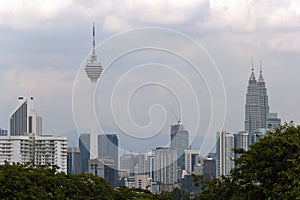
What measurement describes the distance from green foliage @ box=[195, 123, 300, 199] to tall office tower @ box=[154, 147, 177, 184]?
205 ft

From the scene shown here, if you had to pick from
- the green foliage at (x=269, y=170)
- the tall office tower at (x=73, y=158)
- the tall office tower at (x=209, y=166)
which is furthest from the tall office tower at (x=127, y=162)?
the green foliage at (x=269, y=170)

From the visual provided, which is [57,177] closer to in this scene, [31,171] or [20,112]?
[31,171]

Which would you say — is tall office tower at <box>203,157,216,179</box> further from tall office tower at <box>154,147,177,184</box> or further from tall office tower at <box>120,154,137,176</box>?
tall office tower at <box>120,154,137,176</box>

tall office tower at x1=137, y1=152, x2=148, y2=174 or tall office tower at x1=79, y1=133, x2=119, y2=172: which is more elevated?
tall office tower at x1=79, y1=133, x2=119, y2=172

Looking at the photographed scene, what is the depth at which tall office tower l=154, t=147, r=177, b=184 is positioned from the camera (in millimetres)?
93606

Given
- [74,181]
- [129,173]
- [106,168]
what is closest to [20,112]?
[106,168]

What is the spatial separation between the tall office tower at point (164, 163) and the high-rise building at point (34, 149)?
3945 centimetres

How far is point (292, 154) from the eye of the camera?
2683cm

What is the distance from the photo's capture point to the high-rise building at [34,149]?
135 metres

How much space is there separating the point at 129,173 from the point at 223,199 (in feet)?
212

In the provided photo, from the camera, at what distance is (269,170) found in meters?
26.9

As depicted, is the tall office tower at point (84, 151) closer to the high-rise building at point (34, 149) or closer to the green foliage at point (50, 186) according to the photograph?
the high-rise building at point (34, 149)

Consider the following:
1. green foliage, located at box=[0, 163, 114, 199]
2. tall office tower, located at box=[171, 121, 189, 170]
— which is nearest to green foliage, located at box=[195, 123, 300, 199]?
green foliage, located at box=[0, 163, 114, 199]

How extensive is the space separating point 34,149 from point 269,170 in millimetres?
114299
